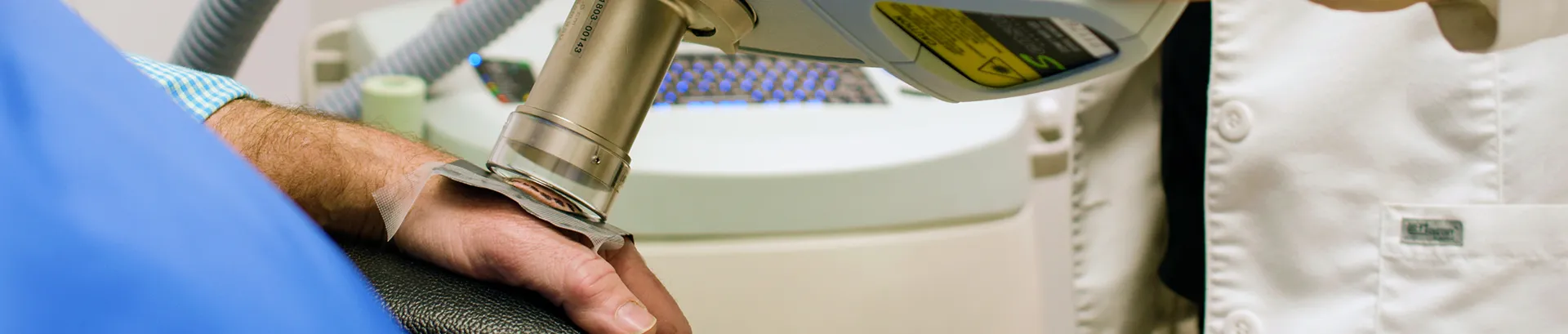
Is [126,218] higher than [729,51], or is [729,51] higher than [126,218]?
[729,51]

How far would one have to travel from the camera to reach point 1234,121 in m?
0.60

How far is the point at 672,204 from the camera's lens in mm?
754

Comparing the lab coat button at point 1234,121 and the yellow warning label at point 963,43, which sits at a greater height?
the lab coat button at point 1234,121

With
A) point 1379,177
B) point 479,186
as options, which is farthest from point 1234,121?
point 479,186

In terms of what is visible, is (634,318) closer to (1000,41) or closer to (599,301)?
(599,301)

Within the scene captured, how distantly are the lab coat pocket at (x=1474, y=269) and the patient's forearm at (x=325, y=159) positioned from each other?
0.47 metres

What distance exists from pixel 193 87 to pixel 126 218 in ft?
1.08

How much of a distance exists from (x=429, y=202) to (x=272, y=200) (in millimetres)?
195

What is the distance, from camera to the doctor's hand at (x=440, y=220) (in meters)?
0.42

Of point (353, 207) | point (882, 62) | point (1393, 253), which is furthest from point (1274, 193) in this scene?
point (353, 207)

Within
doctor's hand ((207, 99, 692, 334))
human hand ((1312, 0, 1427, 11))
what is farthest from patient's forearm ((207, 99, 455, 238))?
human hand ((1312, 0, 1427, 11))

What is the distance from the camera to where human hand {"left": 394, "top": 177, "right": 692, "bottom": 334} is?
1.37ft

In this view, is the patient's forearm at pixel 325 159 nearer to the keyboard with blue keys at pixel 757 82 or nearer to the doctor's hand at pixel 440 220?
the doctor's hand at pixel 440 220

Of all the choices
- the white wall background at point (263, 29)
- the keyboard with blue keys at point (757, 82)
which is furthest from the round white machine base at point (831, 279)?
the white wall background at point (263, 29)
